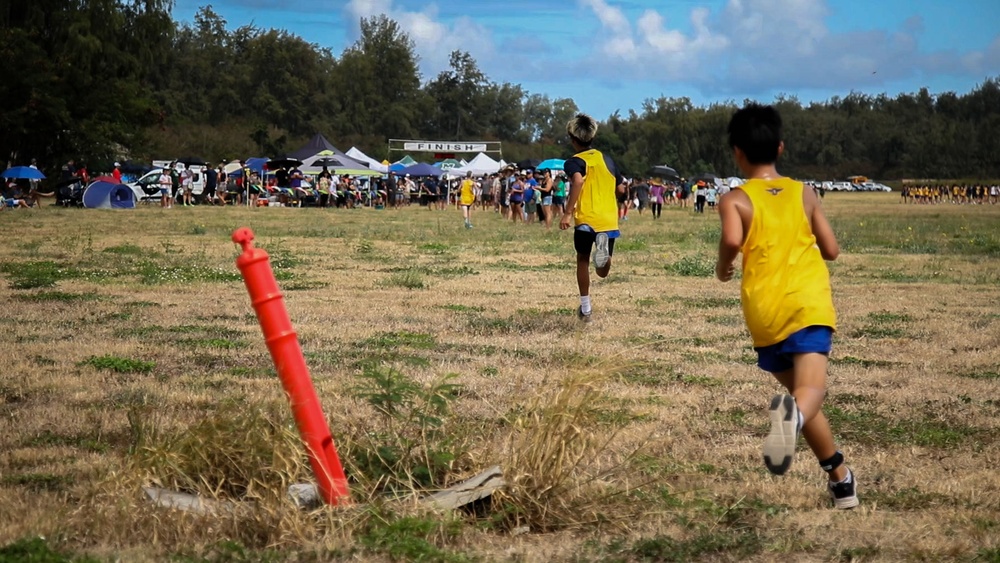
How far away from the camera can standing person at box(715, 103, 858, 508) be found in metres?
5.31

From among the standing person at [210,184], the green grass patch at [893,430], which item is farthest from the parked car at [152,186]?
the green grass patch at [893,430]

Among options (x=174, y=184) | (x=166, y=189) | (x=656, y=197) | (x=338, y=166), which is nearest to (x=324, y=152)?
(x=338, y=166)

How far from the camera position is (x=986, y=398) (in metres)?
8.39

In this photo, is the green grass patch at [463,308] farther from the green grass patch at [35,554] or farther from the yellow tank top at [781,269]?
the green grass patch at [35,554]

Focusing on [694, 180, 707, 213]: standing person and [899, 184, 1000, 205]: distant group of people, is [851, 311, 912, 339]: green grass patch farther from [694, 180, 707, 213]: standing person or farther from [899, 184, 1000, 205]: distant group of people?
[899, 184, 1000, 205]: distant group of people

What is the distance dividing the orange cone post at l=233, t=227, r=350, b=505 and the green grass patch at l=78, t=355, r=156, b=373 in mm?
4239

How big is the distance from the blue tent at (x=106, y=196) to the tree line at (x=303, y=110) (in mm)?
9679

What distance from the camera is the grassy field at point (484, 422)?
4.91 m

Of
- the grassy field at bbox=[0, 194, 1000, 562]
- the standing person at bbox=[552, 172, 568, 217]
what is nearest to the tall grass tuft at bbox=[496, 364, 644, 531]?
the grassy field at bbox=[0, 194, 1000, 562]

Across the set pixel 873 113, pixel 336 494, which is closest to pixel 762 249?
pixel 336 494

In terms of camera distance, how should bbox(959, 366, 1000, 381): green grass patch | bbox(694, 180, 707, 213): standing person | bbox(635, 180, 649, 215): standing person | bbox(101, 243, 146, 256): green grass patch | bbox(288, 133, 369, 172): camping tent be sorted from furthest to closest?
bbox(288, 133, 369, 172): camping tent
bbox(694, 180, 707, 213): standing person
bbox(635, 180, 649, 215): standing person
bbox(101, 243, 146, 256): green grass patch
bbox(959, 366, 1000, 381): green grass patch

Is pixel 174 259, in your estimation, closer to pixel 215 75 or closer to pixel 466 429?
pixel 466 429

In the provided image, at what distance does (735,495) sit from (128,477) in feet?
8.55

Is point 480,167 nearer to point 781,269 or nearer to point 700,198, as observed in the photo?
point 700,198
